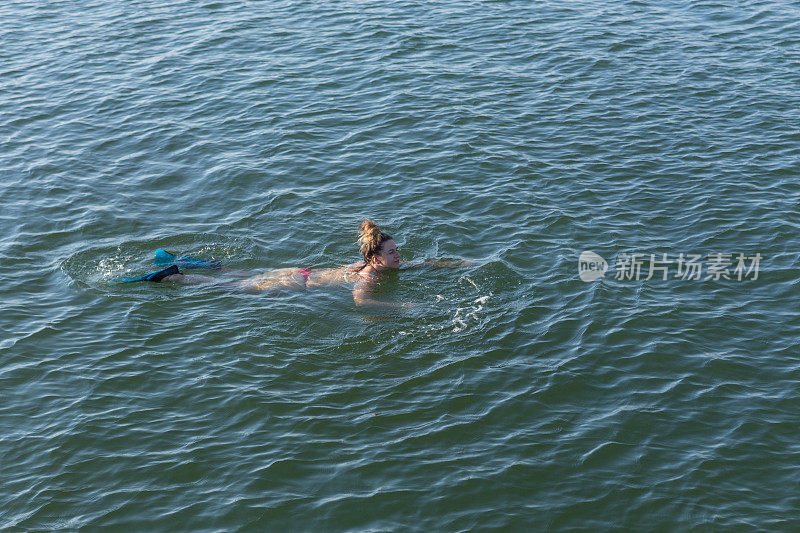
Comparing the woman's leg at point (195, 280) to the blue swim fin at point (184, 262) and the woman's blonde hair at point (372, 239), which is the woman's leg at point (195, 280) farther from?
the woman's blonde hair at point (372, 239)

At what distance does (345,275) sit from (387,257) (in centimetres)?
85

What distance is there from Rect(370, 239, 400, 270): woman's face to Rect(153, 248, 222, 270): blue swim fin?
271cm

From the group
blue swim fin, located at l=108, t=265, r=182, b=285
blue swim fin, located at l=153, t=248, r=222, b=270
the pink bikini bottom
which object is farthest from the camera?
blue swim fin, located at l=153, t=248, r=222, b=270

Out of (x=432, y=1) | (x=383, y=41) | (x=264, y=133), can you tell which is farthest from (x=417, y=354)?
(x=432, y=1)

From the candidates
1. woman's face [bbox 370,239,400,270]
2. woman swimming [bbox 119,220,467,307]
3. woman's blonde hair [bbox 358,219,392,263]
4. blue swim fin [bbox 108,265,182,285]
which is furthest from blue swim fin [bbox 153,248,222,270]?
woman's face [bbox 370,239,400,270]

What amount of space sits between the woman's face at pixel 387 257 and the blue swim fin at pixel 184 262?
2708 mm

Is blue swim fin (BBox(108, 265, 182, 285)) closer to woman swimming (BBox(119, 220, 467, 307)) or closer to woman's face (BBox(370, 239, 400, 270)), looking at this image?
woman swimming (BBox(119, 220, 467, 307))

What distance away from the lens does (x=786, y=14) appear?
2422cm

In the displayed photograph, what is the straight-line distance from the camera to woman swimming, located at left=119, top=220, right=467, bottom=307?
13414mm

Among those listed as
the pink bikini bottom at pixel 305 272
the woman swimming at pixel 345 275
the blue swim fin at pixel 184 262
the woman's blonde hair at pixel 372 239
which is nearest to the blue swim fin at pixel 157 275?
the woman swimming at pixel 345 275

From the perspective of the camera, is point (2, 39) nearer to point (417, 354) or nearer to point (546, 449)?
point (417, 354)

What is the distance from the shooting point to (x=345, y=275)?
13.9 metres

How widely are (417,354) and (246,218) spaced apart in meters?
5.45

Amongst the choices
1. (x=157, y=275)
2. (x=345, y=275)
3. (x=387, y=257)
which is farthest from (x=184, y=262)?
(x=387, y=257)
